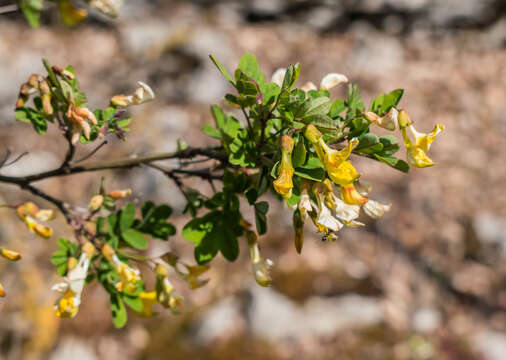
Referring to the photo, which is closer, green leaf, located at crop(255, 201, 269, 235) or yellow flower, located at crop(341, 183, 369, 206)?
yellow flower, located at crop(341, 183, 369, 206)

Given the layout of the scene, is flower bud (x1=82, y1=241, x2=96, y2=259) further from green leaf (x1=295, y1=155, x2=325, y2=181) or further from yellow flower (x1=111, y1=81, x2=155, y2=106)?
green leaf (x1=295, y1=155, x2=325, y2=181)

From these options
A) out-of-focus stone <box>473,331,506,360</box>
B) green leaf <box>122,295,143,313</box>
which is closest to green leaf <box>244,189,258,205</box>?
green leaf <box>122,295,143,313</box>

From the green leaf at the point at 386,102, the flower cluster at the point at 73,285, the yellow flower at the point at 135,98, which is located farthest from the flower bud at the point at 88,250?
the green leaf at the point at 386,102

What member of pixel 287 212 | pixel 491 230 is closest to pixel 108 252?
pixel 287 212

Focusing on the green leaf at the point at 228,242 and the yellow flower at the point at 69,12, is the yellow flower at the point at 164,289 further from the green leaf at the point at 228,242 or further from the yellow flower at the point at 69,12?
the yellow flower at the point at 69,12

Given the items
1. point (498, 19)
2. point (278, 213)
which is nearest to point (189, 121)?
point (278, 213)

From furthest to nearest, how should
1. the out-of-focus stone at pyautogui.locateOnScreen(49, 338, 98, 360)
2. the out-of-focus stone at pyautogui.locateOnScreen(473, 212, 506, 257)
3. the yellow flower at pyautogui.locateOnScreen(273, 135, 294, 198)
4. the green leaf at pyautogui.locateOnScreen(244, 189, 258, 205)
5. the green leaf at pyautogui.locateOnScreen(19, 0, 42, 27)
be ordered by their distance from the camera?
the out-of-focus stone at pyautogui.locateOnScreen(473, 212, 506, 257)
the out-of-focus stone at pyautogui.locateOnScreen(49, 338, 98, 360)
the green leaf at pyautogui.locateOnScreen(244, 189, 258, 205)
the yellow flower at pyautogui.locateOnScreen(273, 135, 294, 198)
the green leaf at pyautogui.locateOnScreen(19, 0, 42, 27)

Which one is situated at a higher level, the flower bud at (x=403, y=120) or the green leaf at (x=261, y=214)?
the flower bud at (x=403, y=120)

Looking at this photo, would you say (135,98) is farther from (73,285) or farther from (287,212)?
(287,212)
